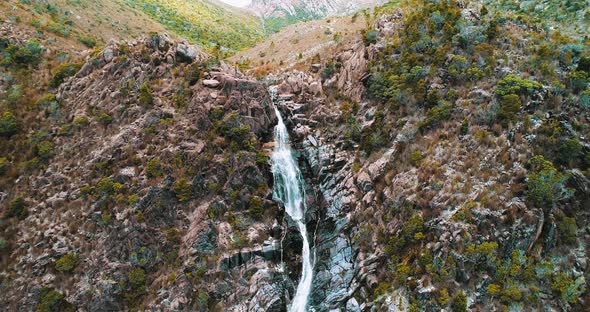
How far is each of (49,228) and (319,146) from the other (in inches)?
1404

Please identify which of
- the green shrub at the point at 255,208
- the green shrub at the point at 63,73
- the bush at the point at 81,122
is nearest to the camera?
the green shrub at the point at 255,208

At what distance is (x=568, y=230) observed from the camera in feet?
120

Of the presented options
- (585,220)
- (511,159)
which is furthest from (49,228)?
(585,220)

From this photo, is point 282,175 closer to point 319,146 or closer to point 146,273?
point 319,146

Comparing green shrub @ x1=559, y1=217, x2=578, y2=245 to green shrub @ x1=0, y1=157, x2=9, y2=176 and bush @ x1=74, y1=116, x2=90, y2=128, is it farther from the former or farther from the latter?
green shrub @ x1=0, y1=157, x2=9, y2=176

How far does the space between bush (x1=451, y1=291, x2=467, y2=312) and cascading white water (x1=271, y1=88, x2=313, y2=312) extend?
1642cm

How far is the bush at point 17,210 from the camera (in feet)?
146

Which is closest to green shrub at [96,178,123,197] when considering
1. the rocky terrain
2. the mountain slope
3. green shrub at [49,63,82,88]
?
the rocky terrain

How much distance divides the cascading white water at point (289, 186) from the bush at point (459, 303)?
16416 millimetres

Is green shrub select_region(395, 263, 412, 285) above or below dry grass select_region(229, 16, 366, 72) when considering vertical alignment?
below

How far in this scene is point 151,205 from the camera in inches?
1843

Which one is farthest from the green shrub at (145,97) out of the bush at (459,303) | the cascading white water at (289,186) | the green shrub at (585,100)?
the green shrub at (585,100)

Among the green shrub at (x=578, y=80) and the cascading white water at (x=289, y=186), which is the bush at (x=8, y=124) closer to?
the cascading white water at (x=289, y=186)

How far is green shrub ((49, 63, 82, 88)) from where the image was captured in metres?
56.7
